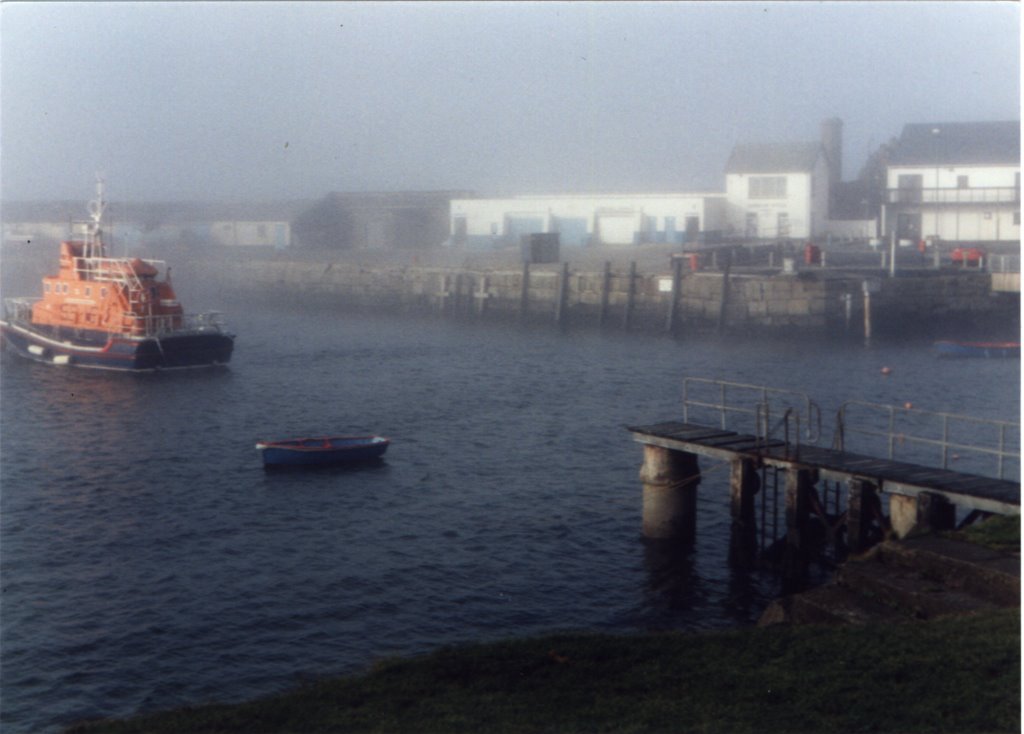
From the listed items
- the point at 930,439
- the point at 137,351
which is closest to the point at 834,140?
the point at 137,351

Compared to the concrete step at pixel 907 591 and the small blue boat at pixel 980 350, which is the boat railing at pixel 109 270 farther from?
the concrete step at pixel 907 591

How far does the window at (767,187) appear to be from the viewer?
79.9 meters

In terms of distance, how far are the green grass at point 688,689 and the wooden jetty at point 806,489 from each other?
4.73 meters

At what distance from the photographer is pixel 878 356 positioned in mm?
51344

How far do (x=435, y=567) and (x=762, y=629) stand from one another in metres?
9.11

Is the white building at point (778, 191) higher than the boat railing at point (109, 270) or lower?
higher

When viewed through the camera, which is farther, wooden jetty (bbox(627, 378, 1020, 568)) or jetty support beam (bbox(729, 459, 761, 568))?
jetty support beam (bbox(729, 459, 761, 568))

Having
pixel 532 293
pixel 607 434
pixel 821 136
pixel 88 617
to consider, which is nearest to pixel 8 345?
pixel 532 293

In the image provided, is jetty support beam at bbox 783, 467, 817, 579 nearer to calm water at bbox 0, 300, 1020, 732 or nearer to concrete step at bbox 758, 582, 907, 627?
calm water at bbox 0, 300, 1020, 732

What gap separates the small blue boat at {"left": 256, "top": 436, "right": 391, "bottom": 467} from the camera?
3056cm

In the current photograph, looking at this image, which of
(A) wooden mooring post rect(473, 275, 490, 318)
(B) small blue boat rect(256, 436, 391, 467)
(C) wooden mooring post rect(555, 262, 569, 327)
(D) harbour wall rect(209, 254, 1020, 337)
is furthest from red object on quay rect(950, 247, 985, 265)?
(B) small blue boat rect(256, 436, 391, 467)

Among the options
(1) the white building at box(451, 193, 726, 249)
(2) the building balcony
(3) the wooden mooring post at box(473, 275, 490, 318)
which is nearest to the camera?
(2) the building balcony

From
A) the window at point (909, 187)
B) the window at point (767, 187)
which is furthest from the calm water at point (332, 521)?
the window at point (767, 187)

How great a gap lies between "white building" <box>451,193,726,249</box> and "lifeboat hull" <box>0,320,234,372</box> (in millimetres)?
38318
